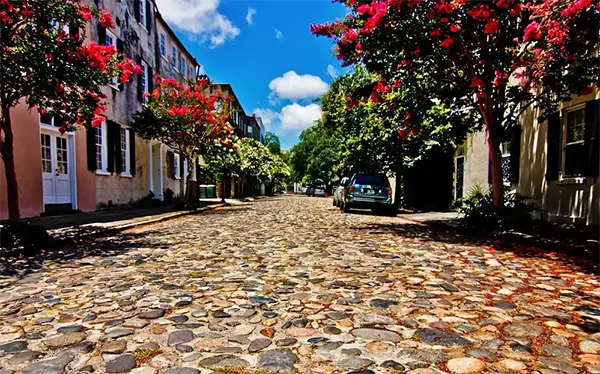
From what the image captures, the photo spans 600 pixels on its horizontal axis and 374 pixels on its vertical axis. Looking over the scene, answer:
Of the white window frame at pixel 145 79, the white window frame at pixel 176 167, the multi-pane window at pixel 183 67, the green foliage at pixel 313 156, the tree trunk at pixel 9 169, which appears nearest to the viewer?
the tree trunk at pixel 9 169

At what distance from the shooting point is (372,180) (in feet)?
57.5

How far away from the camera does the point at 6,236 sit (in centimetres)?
708

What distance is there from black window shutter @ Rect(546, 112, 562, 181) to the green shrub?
5.29 feet

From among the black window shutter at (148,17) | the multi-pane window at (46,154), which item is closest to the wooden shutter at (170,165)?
the black window shutter at (148,17)

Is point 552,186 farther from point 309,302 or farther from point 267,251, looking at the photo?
point 309,302

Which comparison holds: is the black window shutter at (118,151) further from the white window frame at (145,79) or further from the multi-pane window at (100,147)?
the white window frame at (145,79)

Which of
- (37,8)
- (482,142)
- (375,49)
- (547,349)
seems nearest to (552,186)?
(482,142)

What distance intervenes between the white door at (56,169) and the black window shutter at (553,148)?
49.2 ft

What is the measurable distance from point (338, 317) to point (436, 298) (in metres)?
1.21

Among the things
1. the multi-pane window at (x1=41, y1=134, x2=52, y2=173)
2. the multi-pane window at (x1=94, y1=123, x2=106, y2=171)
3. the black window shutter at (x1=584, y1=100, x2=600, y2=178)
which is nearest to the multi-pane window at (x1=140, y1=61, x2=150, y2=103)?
the multi-pane window at (x1=94, y1=123, x2=106, y2=171)

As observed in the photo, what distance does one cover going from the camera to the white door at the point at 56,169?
12.9 meters

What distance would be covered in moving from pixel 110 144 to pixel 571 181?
1630 cm

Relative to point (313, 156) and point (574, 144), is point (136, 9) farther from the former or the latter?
point (313, 156)

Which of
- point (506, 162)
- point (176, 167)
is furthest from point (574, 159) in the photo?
point (176, 167)
